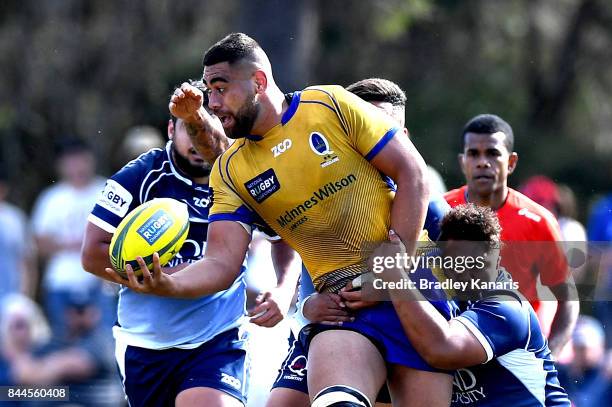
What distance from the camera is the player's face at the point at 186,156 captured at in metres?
6.09

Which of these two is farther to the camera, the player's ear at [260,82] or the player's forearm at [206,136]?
the player's forearm at [206,136]

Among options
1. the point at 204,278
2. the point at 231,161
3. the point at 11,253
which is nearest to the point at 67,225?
the point at 11,253

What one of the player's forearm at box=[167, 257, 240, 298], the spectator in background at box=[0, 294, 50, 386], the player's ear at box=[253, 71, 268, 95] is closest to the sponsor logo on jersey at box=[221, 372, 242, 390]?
the player's forearm at box=[167, 257, 240, 298]

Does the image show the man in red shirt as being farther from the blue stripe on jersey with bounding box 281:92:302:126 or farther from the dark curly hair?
the blue stripe on jersey with bounding box 281:92:302:126

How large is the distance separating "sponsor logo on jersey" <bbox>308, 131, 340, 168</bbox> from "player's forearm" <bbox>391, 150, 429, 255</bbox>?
31cm

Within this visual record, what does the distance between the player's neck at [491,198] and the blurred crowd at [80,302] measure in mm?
739

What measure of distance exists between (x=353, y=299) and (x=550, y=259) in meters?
2.22

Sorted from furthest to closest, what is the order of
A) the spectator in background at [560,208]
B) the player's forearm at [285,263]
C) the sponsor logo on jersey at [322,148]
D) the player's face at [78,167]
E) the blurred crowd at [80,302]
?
the player's face at [78,167] → the spectator in background at [560,208] → the blurred crowd at [80,302] → the player's forearm at [285,263] → the sponsor logo on jersey at [322,148]

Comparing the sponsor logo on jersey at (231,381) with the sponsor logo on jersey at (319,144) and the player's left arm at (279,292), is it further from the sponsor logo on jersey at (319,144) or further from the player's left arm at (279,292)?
the sponsor logo on jersey at (319,144)

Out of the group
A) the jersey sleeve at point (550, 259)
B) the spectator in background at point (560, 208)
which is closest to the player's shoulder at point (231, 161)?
the jersey sleeve at point (550, 259)

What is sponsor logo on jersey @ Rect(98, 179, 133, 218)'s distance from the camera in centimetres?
604

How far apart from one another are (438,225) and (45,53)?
12.8m

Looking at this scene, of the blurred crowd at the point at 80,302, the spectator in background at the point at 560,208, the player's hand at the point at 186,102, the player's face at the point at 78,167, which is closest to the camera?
the player's hand at the point at 186,102

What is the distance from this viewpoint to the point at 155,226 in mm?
5270
